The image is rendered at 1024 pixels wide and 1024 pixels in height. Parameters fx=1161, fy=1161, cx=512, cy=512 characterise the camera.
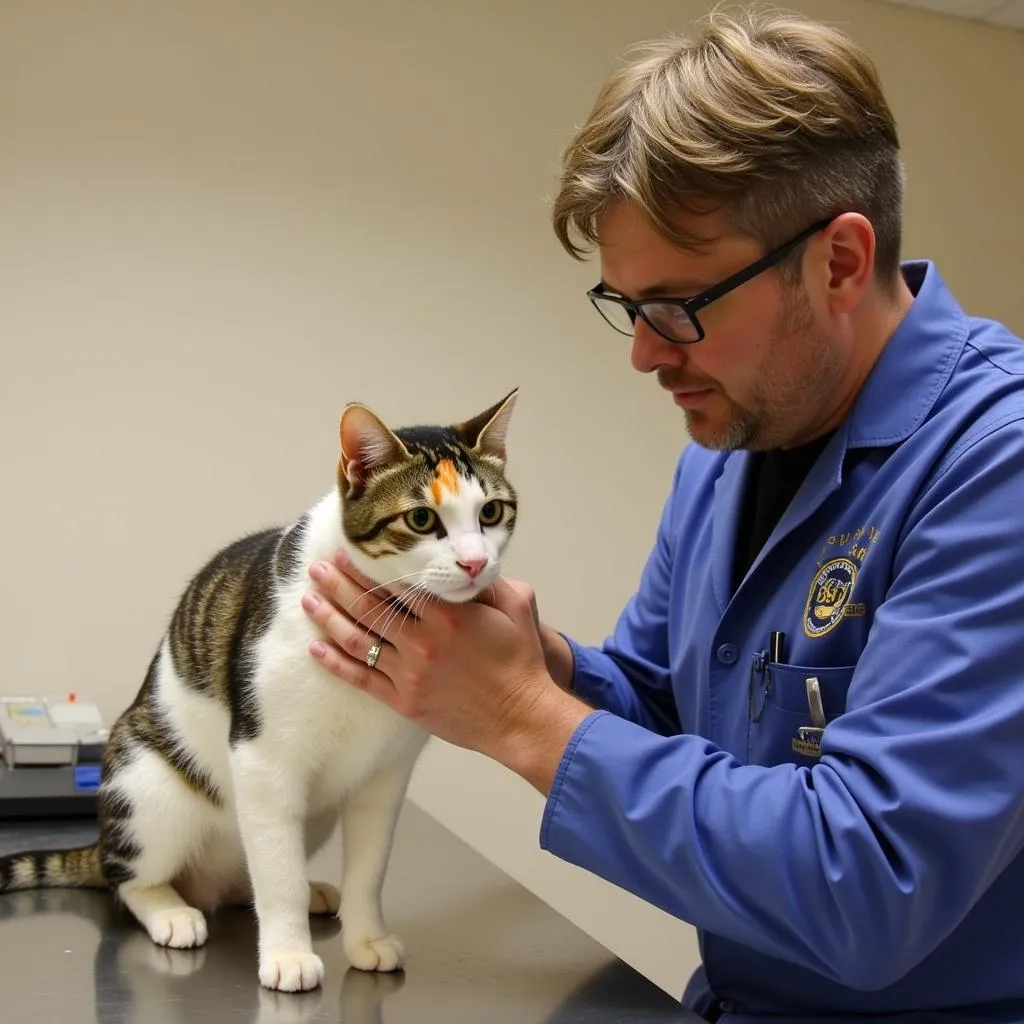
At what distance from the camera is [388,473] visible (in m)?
1.32

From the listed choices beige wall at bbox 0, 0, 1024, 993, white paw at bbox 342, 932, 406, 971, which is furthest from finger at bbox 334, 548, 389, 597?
beige wall at bbox 0, 0, 1024, 993

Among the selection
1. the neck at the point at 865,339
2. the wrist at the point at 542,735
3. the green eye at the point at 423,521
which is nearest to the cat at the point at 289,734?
the green eye at the point at 423,521

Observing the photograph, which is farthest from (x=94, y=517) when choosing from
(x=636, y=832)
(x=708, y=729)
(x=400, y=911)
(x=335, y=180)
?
(x=636, y=832)

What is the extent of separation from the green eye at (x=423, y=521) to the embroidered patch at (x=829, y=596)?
430mm

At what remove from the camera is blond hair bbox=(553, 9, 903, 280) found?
1211mm

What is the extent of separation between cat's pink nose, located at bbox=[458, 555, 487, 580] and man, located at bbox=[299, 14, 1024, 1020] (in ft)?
0.23

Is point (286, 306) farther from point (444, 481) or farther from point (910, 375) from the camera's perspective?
point (910, 375)

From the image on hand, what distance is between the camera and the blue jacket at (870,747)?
1040mm

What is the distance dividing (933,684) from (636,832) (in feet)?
1.01

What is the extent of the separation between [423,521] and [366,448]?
0.11 m

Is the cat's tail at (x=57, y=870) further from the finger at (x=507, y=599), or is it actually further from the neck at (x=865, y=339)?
the neck at (x=865, y=339)

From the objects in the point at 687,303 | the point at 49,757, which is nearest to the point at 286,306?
the point at 49,757

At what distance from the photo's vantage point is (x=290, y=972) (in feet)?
3.97

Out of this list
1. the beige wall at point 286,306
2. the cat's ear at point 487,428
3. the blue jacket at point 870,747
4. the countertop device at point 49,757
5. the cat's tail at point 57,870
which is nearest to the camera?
the blue jacket at point 870,747
